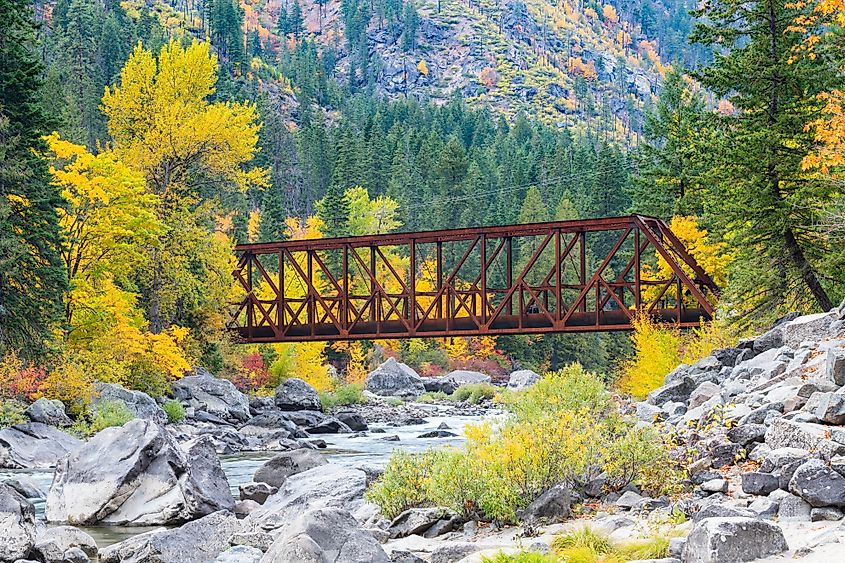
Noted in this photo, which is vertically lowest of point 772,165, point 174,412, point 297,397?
point 297,397

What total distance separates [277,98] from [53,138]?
14491cm

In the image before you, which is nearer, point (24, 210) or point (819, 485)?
point (819, 485)

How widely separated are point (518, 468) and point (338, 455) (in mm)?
17087

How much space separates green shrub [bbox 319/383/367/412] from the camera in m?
52.4

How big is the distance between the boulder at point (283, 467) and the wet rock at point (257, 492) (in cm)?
84

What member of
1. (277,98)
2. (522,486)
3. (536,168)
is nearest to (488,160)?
(536,168)

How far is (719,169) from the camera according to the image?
1215 inches

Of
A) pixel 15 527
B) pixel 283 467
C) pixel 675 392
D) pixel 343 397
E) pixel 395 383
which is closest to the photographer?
pixel 15 527

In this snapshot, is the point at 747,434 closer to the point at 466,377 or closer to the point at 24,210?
the point at 24,210

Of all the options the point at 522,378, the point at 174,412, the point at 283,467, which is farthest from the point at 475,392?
the point at 283,467

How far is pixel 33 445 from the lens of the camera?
30078 mm

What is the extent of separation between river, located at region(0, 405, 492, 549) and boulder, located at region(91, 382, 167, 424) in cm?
499

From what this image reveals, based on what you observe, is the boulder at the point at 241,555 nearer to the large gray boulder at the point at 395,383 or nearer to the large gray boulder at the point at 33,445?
the large gray boulder at the point at 33,445

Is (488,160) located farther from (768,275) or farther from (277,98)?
(768,275)
